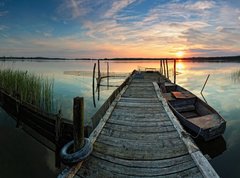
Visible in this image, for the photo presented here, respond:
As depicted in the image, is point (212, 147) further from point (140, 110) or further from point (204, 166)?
point (204, 166)

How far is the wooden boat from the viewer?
26.4ft

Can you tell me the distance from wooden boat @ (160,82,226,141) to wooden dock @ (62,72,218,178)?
1596 millimetres

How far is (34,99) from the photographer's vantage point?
525 inches

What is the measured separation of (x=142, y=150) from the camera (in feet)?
16.1

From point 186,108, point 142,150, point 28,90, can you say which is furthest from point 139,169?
point 28,90

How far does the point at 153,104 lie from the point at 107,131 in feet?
12.7

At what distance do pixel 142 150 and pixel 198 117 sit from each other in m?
5.28

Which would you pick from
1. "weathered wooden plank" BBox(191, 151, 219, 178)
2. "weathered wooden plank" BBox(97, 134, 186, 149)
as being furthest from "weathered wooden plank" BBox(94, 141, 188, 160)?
"weathered wooden plank" BBox(191, 151, 219, 178)

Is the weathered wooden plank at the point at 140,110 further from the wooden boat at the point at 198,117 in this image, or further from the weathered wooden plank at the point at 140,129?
the weathered wooden plank at the point at 140,129

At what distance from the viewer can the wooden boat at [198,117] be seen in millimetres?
8047

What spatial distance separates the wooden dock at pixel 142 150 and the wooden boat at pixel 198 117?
1596 millimetres

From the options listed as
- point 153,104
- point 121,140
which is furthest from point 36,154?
point 153,104

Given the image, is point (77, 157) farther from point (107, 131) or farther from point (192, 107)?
point (192, 107)

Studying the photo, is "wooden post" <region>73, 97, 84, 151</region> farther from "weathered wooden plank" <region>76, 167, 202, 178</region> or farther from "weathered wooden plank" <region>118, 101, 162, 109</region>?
"weathered wooden plank" <region>118, 101, 162, 109</region>
